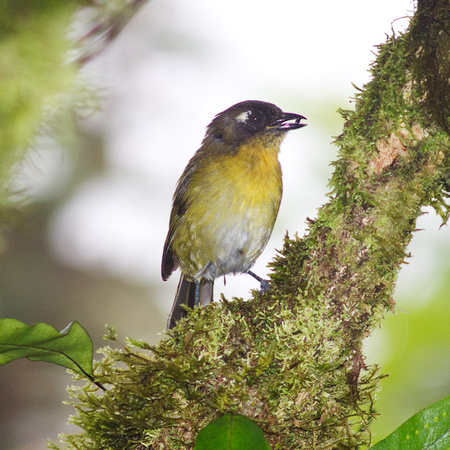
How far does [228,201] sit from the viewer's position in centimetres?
338

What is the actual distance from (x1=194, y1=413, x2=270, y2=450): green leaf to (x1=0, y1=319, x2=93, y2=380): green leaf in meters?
0.47

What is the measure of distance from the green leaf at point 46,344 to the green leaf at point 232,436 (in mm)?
471

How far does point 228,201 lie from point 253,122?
2.24 feet

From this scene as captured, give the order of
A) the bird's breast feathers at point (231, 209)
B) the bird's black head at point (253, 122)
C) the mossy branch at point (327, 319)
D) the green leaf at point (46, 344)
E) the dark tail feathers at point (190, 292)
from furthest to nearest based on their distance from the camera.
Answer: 1. the dark tail feathers at point (190, 292)
2. the bird's black head at point (253, 122)
3. the bird's breast feathers at point (231, 209)
4. the mossy branch at point (327, 319)
5. the green leaf at point (46, 344)

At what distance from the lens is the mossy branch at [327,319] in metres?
1.67

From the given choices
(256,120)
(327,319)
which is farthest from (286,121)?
(327,319)

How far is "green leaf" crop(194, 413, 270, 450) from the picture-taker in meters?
1.24

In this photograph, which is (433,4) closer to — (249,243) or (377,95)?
(377,95)

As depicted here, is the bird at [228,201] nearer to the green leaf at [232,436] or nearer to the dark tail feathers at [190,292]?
the dark tail feathers at [190,292]

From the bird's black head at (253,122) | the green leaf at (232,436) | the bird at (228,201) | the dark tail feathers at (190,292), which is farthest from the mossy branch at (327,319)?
the dark tail feathers at (190,292)

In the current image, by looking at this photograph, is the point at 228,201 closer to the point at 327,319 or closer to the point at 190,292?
the point at 190,292

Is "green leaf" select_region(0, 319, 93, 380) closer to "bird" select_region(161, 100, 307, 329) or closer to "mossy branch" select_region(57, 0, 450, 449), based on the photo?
"mossy branch" select_region(57, 0, 450, 449)

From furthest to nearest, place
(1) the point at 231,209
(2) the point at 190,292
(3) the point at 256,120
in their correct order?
1. (2) the point at 190,292
2. (3) the point at 256,120
3. (1) the point at 231,209

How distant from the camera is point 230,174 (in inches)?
134
